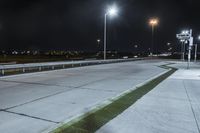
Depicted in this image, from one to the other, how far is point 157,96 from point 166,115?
2757mm

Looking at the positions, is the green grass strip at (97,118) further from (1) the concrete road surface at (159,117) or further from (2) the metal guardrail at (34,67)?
(2) the metal guardrail at (34,67)

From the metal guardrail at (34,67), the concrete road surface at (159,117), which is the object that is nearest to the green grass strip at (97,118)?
the concrete road surface at (159,117)

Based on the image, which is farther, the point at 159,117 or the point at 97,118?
the point at 159,117

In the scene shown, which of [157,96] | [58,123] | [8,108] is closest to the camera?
[58,123]

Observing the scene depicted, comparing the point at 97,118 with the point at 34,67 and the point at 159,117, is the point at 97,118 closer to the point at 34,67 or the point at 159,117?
the point at 159,117

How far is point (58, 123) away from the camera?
17.9 ft

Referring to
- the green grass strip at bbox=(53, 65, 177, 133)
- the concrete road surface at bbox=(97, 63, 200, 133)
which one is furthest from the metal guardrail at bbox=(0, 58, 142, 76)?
the concrete road surface at bbox=(97, 63, 200, 133)

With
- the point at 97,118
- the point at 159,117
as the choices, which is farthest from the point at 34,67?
the point at 159,117

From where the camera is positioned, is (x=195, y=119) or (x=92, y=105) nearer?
(x=195, y=119)

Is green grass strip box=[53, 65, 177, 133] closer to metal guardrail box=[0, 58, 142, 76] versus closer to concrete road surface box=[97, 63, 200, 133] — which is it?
concrete road surface box=[97, 63, 200, 133]

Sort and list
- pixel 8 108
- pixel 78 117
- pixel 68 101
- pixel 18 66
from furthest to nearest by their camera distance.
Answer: pixel 18 66, pixel 68 101, pixel 8 108, pixel 78 117

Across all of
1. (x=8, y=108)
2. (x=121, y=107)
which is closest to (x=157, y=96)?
(x=121, y=107)

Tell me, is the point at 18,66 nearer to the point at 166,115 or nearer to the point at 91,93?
the point at 91,93

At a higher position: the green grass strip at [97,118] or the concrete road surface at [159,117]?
the green grass strip at [97,118]
